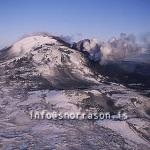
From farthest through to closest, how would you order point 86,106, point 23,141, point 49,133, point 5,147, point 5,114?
point 86,106, point 5,114, point 49,133, point 23,141, point 5,147

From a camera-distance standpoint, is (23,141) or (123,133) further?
(123,133)

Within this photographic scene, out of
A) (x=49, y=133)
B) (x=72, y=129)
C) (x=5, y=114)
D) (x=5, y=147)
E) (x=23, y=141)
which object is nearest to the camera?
(x=5, y=147)

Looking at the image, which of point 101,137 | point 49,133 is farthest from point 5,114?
point 101,137

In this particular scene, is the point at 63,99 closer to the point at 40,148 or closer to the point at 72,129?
the point at 72,129

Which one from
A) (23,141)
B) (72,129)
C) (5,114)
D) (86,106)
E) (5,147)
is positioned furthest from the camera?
(86,106)

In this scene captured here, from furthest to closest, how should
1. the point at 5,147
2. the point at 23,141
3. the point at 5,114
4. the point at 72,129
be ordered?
the point at 5,114
the point at 72,129
the point at 23,141
the point at 5,147

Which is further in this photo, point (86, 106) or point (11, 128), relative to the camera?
point (86, 106)

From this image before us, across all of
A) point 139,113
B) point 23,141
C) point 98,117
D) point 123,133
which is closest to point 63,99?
point 98,117

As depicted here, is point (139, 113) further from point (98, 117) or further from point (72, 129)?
point (72, 129)

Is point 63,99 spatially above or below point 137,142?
above
